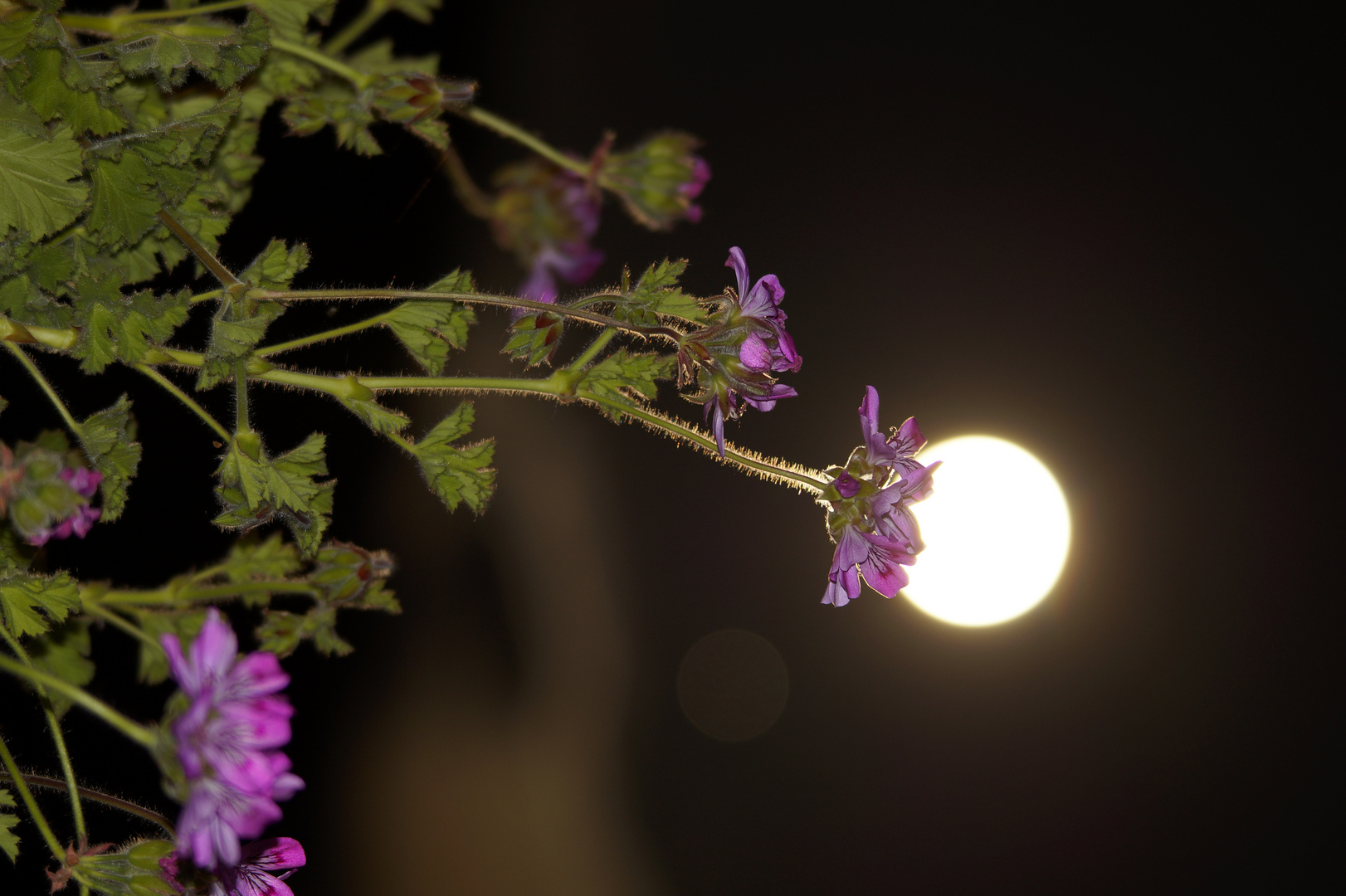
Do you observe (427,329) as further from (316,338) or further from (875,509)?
(875,509)

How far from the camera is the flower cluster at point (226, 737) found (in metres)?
0.35

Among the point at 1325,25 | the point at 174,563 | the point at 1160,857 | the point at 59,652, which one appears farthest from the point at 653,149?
the point at 1160,857

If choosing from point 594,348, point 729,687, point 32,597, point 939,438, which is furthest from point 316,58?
point 729,687

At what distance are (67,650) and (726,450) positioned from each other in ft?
1.89

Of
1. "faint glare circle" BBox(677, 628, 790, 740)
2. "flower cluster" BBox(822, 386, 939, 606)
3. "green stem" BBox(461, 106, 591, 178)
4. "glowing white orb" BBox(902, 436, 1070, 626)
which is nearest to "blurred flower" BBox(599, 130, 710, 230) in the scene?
"green stem" BBox(461, 106, 591, 178)

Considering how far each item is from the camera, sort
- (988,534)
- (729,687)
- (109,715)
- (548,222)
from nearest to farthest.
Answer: (109,715)
(548,222)
(988,534)
(729,687)

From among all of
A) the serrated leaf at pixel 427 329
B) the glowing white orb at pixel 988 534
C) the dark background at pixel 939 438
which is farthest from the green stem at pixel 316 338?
the glowing white orb at pixel 988 534

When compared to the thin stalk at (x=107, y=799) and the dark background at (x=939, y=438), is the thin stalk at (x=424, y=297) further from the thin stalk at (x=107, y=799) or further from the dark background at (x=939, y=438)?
the dark background at (x=939, y=438)

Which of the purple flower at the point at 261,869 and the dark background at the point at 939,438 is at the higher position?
the dark background at the point at 939,438

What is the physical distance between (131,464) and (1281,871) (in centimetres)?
261

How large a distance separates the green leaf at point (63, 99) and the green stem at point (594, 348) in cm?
33

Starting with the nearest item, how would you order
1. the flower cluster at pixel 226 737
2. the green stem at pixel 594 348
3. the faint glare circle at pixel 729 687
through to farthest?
the flower cluster at pixel 226 737
the green stem at pixel 594 348
the faint glare circle at pixel 729 687

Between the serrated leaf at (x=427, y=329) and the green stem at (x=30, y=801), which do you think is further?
the serrated leaf at (x=427, y=329)

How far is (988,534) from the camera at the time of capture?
196cm
